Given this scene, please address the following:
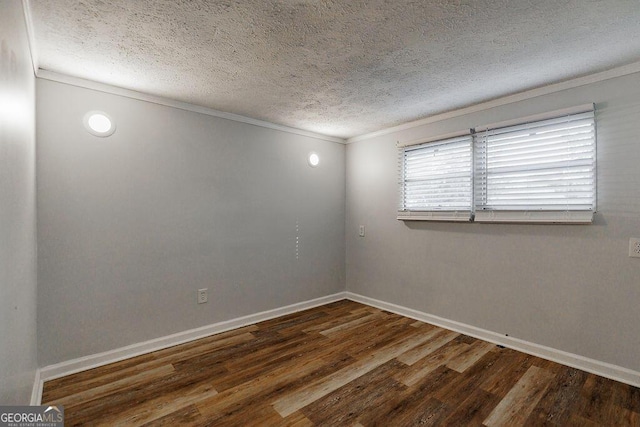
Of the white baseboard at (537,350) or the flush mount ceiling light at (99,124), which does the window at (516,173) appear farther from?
the flush mount ceiling light at (99,124)

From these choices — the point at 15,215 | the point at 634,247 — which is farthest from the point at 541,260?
the point at 15,215

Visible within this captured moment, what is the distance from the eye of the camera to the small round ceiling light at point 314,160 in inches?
150

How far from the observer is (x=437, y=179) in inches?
127

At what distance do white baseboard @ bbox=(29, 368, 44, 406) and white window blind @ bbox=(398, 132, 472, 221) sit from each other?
3.39 m

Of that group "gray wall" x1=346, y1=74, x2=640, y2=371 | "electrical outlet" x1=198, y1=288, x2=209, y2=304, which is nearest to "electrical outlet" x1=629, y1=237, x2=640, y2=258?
"gray wall" x1=346, y1=74, x2=640, y2=371

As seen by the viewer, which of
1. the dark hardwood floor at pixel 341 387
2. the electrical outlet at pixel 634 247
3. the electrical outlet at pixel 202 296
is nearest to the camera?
the dark hardwood floor at pixel 341 387

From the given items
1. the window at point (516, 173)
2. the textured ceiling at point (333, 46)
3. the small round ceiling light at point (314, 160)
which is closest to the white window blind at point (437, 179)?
the window at point (516, 173)

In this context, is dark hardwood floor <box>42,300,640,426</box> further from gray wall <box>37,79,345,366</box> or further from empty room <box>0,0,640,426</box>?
gray wall <box>37,79,345,366</box>

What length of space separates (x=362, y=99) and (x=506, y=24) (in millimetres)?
1264

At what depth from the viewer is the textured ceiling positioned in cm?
154

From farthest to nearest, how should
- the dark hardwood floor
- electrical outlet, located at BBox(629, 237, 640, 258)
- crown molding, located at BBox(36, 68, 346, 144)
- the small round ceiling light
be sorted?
the small round ceiling light, crown molding, located at BBox(36, 68, 346, 144), electrical outlet, located at BBox(629, 237, 640, 258), the dark hardwood floor

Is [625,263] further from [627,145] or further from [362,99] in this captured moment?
[362,99]

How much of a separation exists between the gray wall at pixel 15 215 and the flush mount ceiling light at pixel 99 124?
579 mm

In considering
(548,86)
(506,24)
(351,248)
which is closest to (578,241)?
(548,86)
